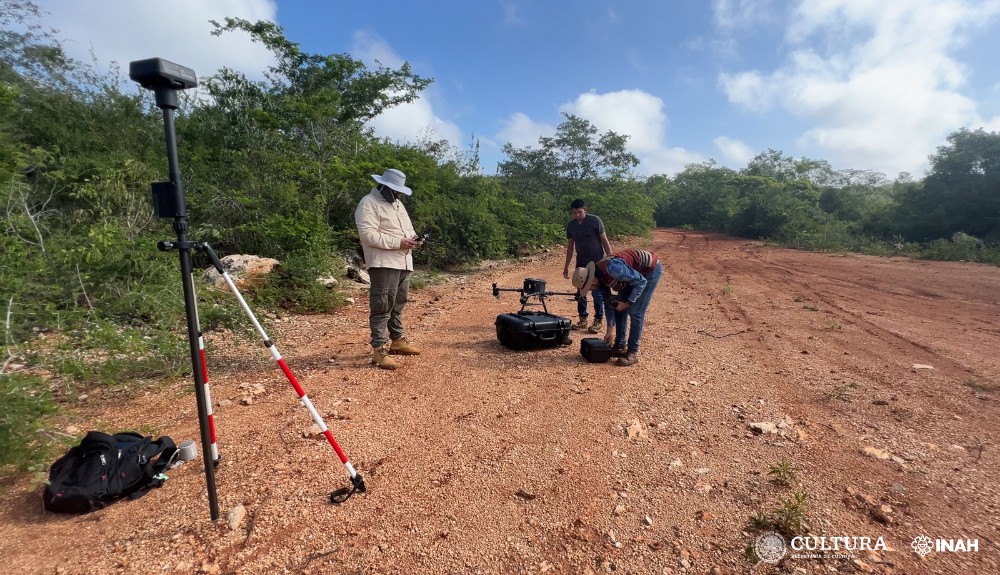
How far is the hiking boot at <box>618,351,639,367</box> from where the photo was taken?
4910mm

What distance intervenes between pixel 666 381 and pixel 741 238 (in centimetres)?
2678

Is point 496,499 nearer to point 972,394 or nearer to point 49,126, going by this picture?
point 972,394

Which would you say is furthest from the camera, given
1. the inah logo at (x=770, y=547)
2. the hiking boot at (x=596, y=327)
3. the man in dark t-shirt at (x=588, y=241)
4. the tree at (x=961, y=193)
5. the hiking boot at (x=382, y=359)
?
the tree at (x=961, y=193)

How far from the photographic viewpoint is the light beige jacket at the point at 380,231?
429cm

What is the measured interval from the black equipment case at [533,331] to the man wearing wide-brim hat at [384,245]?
4.65ft

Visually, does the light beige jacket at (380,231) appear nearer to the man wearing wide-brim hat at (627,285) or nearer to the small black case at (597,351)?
the man wearing wide-brim hat at (627,285)

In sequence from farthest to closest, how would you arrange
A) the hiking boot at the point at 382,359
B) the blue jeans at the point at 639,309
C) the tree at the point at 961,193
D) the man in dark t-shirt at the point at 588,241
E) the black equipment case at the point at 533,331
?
the tree at the point at 961,193 < the man in dark t-shirt at the point at 588,241 < the black equipment case at the point at 533,331 < the blue jeans at the point at 639,309 < the hiking boot at the point at 382,359

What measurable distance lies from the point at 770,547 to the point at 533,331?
10.8 ft

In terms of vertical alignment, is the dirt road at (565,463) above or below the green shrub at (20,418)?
below

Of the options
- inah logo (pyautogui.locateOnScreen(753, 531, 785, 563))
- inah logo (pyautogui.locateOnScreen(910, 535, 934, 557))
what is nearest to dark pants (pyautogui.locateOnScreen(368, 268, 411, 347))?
inah logo (pyautogui.locateOnScreen(753, 531, 785, 563))

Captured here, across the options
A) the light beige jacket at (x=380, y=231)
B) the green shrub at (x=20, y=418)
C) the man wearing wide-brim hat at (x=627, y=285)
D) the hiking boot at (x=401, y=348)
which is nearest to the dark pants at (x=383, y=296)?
the light beige jacket at (x=380, y=231)

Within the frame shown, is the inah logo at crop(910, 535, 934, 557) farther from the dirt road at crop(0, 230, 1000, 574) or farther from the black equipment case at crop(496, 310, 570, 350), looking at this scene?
the black equipment case at crop(496, 310, 570, 350)

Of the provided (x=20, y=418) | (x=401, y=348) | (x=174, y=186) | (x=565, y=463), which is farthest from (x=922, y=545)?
(x=20, y=418)

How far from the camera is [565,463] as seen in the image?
9.74 ft
